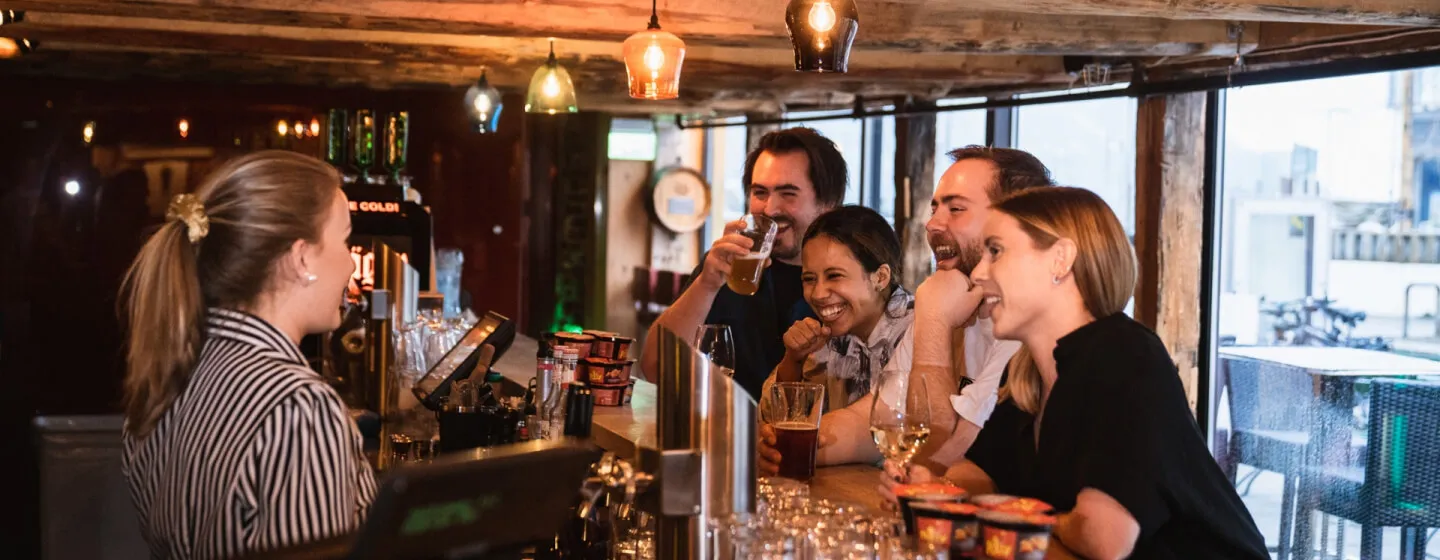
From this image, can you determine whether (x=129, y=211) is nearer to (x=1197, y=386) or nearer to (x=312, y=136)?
(x=312, y=136)

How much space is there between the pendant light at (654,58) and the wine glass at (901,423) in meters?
1.91

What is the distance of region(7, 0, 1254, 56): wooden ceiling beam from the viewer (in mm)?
5598

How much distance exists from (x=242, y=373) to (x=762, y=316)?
2380mm

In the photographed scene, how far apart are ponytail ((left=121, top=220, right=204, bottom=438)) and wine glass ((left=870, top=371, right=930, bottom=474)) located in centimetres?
119

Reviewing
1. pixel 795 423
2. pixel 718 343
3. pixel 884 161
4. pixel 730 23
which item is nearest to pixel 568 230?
pixel 884 161

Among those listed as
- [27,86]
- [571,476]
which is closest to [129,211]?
[27,86]

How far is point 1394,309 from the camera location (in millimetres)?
5488

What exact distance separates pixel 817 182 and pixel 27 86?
21.4ft

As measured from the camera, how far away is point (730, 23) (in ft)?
18.6

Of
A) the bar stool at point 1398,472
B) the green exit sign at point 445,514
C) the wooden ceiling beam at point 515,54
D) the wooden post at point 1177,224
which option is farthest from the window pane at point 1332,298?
the green exit sign at point 445,514

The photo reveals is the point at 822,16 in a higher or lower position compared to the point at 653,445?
higher

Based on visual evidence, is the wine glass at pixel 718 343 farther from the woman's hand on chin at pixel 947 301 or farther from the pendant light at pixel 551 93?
the pendant light at pixel 551 93

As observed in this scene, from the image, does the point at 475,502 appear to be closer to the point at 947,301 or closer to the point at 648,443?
the point at 648,443

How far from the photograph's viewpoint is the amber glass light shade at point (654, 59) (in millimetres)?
4199
